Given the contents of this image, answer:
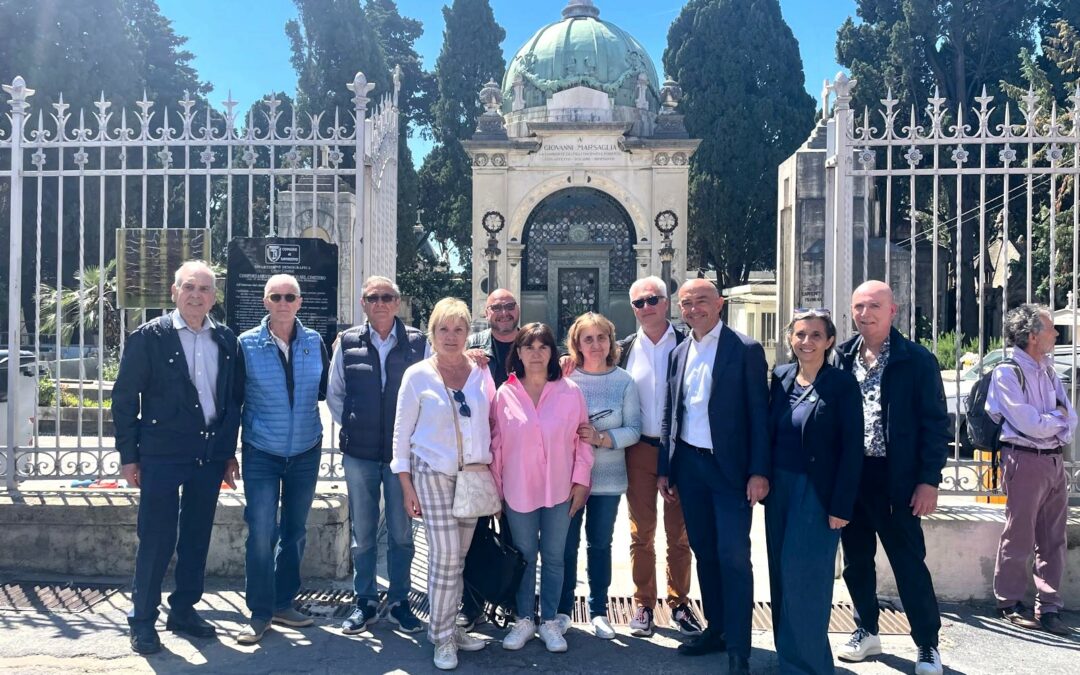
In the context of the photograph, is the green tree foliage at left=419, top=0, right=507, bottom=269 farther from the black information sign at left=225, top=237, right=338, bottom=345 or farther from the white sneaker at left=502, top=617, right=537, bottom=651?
the white sneaker at left=502, top=617, right=537, bottom=651

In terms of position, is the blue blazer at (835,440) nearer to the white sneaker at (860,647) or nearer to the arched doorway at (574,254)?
the white sneaker at (860,647)

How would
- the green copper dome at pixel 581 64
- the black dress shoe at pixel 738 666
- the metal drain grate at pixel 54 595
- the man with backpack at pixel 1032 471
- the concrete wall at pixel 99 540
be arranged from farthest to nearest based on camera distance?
the green copper dome at pixel 581 64 < the concrete wall at pixel 99 540 < the metal drain grate at pixel 54 595 < the man with backpack at pixel 1032 471 < the black dress shoe at pixel 738 666

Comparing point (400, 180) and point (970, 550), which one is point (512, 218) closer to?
point (400, 180)

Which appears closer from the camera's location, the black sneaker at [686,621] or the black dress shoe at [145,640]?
the black dress shoe at [145,640]

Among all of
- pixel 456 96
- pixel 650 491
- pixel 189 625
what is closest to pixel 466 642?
pixel 650 491

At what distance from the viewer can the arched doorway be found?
20.4 m

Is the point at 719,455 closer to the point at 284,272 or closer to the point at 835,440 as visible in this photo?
the point at 835,440

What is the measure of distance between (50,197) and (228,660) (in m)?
24.2

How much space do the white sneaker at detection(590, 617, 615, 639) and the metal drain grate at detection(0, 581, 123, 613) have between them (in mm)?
2862

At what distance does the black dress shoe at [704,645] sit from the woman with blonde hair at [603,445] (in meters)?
0.41

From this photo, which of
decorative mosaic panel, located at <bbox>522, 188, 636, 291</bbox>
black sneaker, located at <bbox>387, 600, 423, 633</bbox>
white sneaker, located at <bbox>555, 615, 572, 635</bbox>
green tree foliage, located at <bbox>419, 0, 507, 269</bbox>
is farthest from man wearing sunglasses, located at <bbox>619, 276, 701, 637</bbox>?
green tree foliage, located at <bbox>419, 0, 507, 269</bbox>

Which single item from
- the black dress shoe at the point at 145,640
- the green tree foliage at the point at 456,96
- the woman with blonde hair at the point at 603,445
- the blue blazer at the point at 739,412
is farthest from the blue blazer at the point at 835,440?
the green tree foliage at the point at 456,96

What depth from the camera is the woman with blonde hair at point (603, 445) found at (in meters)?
4.43

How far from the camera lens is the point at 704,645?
4.29 metres
